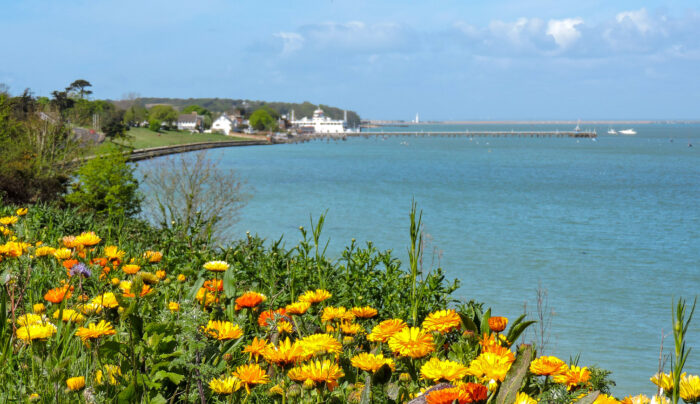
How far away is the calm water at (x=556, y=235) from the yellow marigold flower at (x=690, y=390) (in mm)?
4351

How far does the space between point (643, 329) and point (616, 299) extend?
3.02 meters

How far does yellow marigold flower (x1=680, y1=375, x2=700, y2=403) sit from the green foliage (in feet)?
58.2

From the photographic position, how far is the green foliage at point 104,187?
1794cm

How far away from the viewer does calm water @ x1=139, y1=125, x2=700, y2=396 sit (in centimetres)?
1530

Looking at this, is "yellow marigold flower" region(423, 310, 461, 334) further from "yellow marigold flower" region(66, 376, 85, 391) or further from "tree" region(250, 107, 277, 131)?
"tree" region(250, 107, 277, 131)

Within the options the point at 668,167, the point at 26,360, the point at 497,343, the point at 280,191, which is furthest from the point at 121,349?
the point at 668,167

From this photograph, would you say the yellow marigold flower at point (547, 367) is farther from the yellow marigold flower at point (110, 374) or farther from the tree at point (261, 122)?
the tree at point (261, 122)

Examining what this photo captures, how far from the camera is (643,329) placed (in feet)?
50.3

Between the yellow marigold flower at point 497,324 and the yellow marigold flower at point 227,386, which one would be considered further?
the yellow marigold flower at point 497,324

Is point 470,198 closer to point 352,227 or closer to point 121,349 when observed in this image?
point 352,227

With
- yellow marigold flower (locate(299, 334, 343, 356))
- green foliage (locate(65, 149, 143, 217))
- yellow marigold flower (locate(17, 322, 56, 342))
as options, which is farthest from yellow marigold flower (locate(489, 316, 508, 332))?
green foliage (locate(65, 149, 143, 217))

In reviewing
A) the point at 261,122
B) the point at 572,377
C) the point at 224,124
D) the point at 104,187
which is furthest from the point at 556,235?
the point at 261,122

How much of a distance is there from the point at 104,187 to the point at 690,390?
1857 cm

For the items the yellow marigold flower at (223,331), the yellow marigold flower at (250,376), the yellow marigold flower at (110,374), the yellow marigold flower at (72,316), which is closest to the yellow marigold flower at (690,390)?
the yellow marigold flower at (250,376)
